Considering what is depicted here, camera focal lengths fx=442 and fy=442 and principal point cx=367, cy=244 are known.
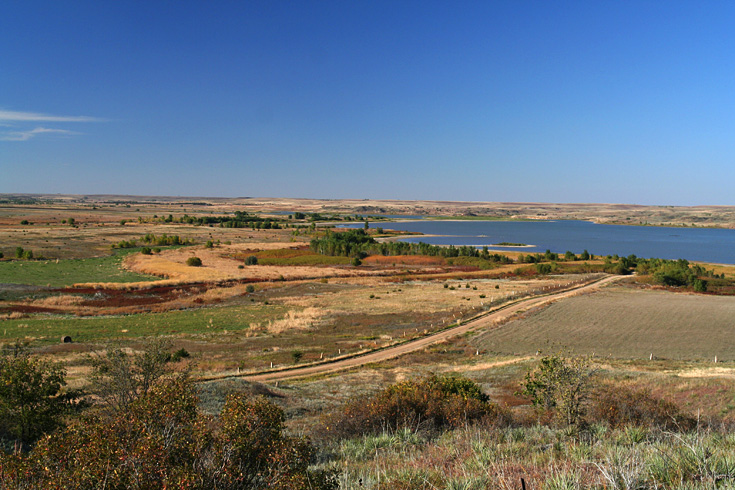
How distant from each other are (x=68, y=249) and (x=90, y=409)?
108 m

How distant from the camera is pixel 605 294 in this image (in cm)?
6106

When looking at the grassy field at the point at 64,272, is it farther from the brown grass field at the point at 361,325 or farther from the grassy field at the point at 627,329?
the grassy field at the point at 627,329

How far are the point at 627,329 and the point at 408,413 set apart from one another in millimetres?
35982

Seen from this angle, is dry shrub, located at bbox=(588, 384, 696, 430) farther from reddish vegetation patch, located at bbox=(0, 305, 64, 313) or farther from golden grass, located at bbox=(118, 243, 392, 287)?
golden grass, located at bbox=(118, 243, 392, 287)

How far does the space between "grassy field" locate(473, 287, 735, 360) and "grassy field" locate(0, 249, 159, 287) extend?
64333 mm

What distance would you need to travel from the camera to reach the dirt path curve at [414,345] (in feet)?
95.4

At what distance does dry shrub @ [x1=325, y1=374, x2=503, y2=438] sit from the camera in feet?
44.5

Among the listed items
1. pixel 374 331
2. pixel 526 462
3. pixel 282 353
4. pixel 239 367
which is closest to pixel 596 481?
pixel 526 462

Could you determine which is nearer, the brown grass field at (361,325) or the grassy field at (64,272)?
the brown grass field at (361,325)

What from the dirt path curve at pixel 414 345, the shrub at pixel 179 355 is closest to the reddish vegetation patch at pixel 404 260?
the dirt path curve at pixel 414 345

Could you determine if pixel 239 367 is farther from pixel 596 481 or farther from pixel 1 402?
pixel 596 481

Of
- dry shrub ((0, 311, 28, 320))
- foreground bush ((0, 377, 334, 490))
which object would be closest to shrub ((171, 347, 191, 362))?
foreground bush ((0, 377, 334, 490))

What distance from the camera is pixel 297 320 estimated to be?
4781 cm

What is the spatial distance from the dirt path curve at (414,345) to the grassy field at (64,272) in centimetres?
5701
